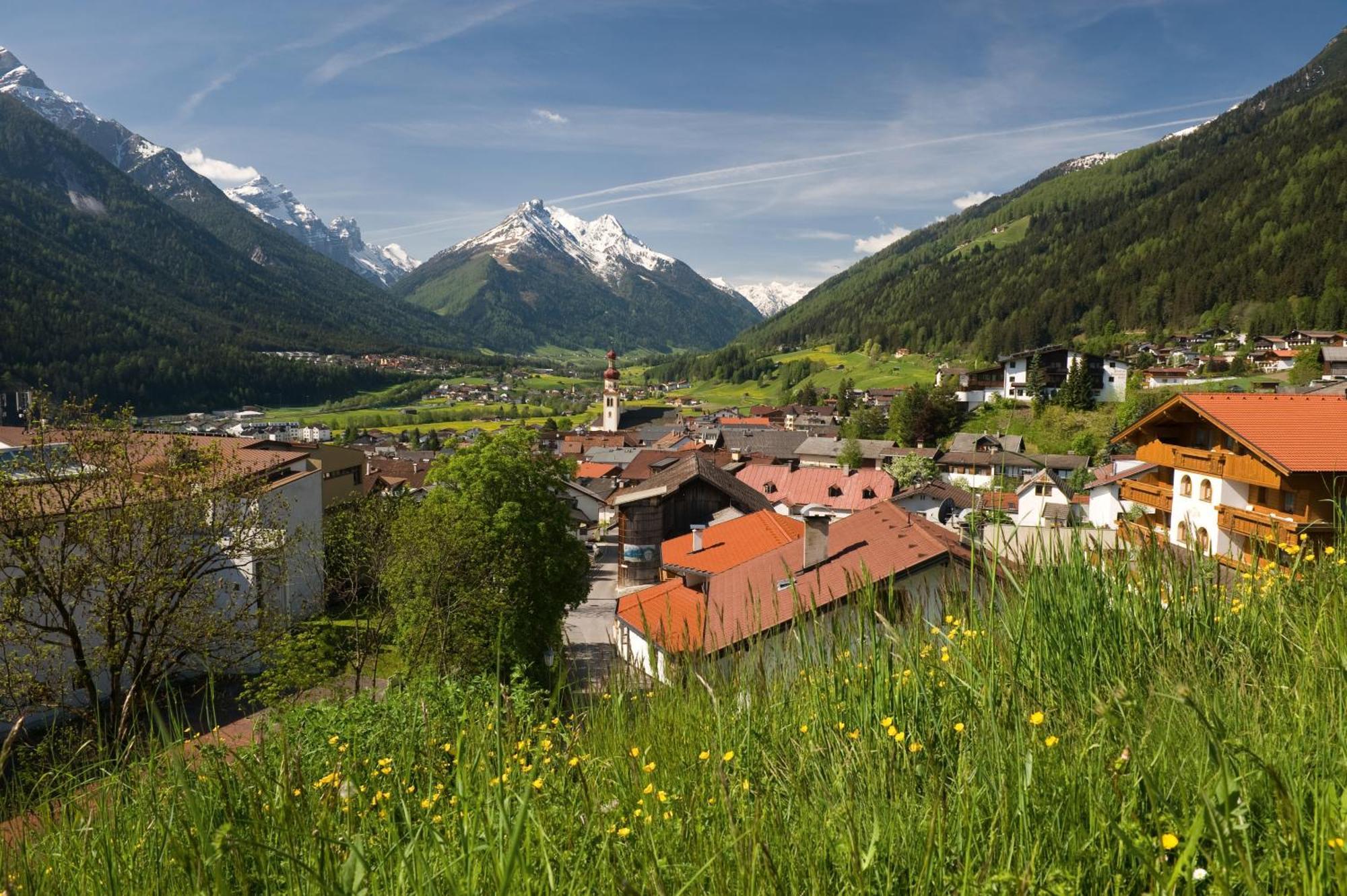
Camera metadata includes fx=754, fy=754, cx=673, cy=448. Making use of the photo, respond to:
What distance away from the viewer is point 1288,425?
46.4 feet

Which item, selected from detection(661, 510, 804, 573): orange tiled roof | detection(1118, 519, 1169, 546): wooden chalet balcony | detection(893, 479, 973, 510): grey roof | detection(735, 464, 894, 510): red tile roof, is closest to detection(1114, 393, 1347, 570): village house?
detection(1118, 519, 1169, 546): wooden chalet balcony

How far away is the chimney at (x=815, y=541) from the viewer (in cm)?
1762

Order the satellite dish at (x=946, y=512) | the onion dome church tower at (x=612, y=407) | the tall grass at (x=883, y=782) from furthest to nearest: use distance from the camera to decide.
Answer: the onion dome church tower at (x=612, y=407)
the satellite dish at (x=946, y=512)
the tall grass at (x=883, y=782)

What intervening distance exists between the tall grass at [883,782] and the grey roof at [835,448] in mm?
72598

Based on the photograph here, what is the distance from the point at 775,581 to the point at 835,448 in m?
72.5

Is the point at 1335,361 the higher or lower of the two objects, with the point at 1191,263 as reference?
lower

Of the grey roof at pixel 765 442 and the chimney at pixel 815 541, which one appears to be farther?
the grey roof at pixel 765 442

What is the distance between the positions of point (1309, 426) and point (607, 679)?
15773 millimetres

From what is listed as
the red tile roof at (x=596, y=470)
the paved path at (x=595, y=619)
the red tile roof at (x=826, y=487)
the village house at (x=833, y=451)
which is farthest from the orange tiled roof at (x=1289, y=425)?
the red tile roof at (x=596, y=470)

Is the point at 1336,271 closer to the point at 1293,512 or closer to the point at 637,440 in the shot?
the point at 637,440

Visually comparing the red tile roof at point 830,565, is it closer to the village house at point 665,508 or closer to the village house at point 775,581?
the village house at point 775,581

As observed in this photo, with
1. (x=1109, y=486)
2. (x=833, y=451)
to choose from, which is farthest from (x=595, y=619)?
(x=833, y=451)

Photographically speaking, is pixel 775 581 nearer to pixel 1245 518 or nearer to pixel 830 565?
pixel 830 565

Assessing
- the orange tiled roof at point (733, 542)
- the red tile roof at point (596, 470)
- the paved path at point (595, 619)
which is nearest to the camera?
the paved path at point (595, 619)
